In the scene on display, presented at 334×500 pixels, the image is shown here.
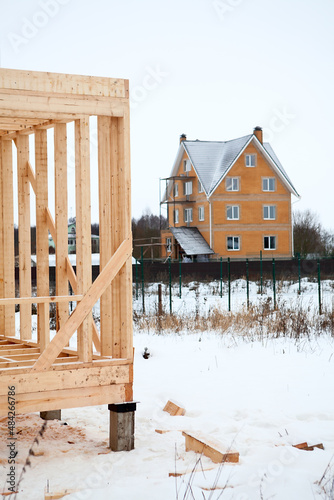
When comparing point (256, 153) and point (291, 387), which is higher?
point (256, 153)

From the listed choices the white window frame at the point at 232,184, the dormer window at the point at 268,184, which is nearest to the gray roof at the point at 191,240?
the white window frame at the point at 232,184

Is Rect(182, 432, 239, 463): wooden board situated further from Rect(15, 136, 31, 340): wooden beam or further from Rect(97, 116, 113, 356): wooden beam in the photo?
Rect(15, 136, 31, 340): wooden beam

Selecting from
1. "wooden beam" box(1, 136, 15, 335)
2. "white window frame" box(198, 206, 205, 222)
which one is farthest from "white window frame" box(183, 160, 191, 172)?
"wooden beam" box(1, 136, 15, 335)

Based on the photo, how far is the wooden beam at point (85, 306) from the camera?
18.4ft

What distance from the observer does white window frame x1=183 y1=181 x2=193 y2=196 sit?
136ft

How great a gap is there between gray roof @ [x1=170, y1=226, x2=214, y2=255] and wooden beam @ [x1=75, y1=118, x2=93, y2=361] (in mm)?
32177

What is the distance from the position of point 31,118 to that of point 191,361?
5.06 metres

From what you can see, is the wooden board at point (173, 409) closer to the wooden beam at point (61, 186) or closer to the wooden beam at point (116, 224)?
the wooden beam at point (116, 224)

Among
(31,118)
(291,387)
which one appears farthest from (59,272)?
(291,387)

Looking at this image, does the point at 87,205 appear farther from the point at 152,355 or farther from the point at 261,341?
the point at 261,341

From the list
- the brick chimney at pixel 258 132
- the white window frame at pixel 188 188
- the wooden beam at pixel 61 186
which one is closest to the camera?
the wooden beam at pixel 61 186

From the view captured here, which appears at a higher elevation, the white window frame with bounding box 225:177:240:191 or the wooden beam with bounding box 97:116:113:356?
the white window frame with bounding box 225:177:240:191

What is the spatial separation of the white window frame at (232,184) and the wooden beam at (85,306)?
113 ft

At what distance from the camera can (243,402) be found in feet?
24.2
